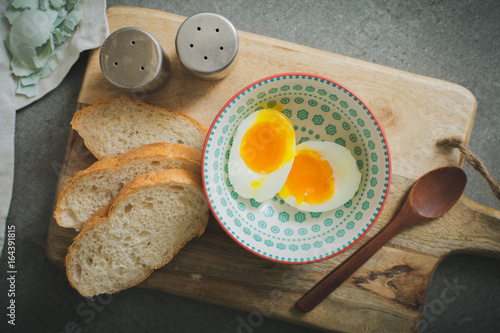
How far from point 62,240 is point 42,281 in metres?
0.48

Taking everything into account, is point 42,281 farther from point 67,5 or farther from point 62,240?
point 67,5

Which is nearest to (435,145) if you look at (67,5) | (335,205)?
(335,205)

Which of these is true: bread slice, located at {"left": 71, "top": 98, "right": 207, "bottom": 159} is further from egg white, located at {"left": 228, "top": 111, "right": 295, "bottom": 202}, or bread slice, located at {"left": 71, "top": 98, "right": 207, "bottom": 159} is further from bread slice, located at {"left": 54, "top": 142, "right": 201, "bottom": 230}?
egg white, located at {"left": 228, "top": 111, "right": 295, "bottom": 202}

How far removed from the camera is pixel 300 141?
4.34 feet

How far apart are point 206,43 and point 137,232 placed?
819 millimetres

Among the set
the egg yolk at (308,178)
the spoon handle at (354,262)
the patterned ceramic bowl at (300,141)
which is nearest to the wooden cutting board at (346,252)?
the spoon handle at (354,262)

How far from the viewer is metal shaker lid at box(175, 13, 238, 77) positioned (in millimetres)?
1197

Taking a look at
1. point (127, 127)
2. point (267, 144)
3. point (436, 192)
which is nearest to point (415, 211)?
point (436, 192)

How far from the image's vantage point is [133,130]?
1307mm

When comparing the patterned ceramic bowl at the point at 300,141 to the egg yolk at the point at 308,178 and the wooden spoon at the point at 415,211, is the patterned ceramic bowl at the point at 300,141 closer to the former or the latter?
the egg yolk at the point at 308,178

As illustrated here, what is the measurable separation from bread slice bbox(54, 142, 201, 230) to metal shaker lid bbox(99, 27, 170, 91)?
0.27 m

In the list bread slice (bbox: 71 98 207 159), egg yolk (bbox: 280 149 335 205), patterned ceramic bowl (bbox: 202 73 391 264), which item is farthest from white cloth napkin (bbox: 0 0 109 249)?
egg yolk (bbox: 280 149 335 205)

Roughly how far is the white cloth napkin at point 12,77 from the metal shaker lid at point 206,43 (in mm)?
456

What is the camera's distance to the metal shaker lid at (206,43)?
1197 mm
